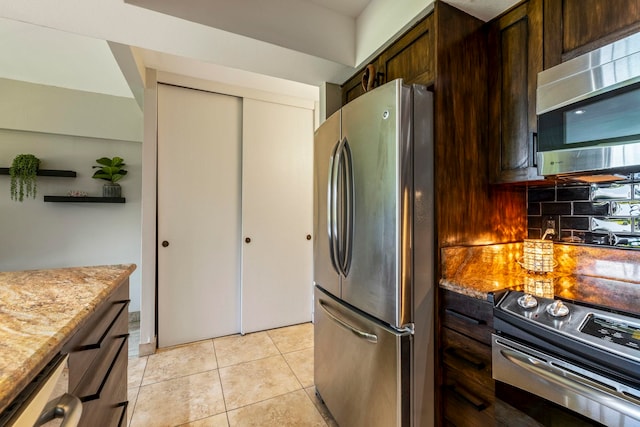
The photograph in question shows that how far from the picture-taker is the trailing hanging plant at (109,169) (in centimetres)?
299

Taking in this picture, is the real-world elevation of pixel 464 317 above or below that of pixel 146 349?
above

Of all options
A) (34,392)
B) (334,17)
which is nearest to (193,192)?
(334,17)

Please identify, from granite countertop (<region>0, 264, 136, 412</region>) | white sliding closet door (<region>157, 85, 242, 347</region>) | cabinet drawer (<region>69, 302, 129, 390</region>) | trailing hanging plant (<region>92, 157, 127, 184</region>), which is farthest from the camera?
trailing hanging plant (<region>92, 157, 127, 184</region>)

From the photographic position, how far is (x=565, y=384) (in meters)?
0.82

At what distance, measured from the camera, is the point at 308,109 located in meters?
3.11

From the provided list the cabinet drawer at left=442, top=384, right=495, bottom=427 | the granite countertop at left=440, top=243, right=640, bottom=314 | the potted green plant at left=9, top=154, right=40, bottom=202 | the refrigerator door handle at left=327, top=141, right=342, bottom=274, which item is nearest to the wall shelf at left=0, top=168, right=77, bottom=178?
the potted green plant at left=9, top=154, right=40, bottom=202

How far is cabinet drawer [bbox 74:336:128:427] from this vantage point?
2.97 ft

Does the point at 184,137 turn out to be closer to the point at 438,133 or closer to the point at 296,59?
the point at 296,59

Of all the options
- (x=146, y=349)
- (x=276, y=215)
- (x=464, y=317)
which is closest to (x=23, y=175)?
(x=146, y=349)

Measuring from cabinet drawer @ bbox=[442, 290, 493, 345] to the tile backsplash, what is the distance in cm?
76

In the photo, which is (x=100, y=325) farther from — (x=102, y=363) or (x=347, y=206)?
(x=347, y=206)

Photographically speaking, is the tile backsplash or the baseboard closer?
the tile backsplash

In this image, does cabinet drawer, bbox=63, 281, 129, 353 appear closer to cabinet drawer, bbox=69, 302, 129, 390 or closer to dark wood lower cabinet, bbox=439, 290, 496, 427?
cabinet drawer, bbox=69, 302, 129, 390

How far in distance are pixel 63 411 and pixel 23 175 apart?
315 cm
